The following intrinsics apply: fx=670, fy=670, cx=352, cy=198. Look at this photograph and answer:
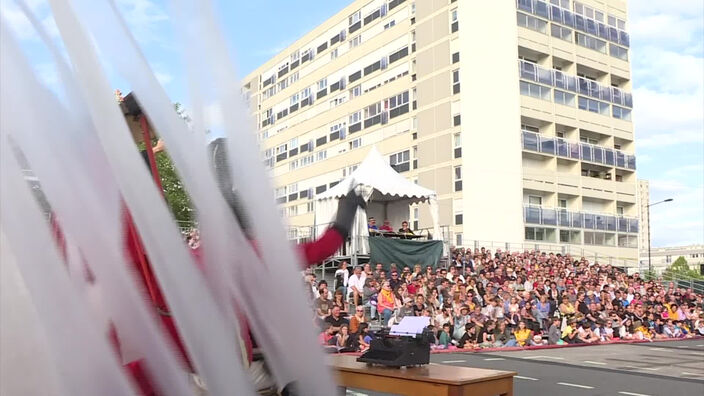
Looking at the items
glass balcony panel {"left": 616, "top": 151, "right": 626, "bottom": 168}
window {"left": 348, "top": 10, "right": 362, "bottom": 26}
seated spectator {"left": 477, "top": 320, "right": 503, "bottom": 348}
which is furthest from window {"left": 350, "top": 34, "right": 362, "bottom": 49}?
seated spectator {"left": 477, "top": 320, "right": 503, "bottom": 348}

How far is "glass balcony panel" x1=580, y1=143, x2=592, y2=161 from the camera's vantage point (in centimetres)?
3434

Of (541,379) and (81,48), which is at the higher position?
(81,48)

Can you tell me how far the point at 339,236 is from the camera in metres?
1.63

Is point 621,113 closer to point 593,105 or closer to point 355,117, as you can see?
point 593,105

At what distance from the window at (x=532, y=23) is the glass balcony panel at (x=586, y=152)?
20.6ft

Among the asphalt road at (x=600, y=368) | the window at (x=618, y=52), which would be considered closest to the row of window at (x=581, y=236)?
the window at (x=618, y=52)

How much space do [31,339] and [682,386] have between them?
309 inches

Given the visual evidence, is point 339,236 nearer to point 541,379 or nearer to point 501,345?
point 541,379

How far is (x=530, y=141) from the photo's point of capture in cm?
3241

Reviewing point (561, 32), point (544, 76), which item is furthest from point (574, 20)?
point (544, 76)

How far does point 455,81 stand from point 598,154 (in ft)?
29.4

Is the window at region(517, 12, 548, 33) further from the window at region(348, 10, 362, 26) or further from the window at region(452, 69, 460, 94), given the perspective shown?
the window at region(348, 10, 362, 26)

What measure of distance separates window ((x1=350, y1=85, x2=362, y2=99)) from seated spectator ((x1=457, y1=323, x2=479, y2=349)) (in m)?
28.3

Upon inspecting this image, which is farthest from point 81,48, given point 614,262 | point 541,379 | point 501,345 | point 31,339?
point 614,262
